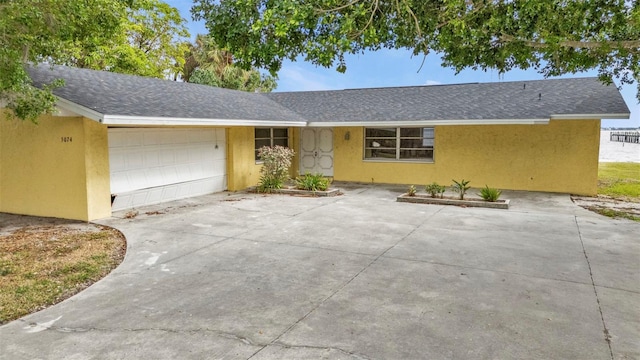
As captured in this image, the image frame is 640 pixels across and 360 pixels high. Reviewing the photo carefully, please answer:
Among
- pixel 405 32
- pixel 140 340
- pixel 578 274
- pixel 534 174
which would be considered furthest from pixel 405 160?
pixel 140 340

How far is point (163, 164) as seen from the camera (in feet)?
38.2

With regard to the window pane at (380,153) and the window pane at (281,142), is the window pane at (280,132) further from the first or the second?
the window pane at (380,153)

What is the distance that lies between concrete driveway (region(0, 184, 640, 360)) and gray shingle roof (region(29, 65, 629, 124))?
11.2 ft

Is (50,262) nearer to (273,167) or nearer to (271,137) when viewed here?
(273,167)

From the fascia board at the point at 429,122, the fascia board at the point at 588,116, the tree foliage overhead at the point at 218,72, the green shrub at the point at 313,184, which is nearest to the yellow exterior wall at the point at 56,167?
the green shrub at the point at 313,184

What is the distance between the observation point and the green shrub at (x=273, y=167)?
13.7 meters

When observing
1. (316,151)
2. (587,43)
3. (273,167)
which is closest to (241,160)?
(273,167)

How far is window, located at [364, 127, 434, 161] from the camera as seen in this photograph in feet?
50.1

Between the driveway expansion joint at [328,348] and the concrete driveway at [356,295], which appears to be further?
the concrete driveway at [356,295]

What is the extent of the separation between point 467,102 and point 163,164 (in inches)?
408

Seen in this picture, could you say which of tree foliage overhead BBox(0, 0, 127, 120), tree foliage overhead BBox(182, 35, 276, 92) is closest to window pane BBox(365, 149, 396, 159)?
tree foliage overhead BBox(0, 0, 127, 120)

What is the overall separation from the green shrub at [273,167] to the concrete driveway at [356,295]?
4811 millimetres

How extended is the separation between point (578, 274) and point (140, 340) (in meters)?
5.49

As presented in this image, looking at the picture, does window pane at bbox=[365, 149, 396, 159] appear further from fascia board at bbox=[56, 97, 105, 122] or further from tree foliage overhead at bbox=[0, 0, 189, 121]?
fascia board at bbox=[56, 97, 105, 122]
